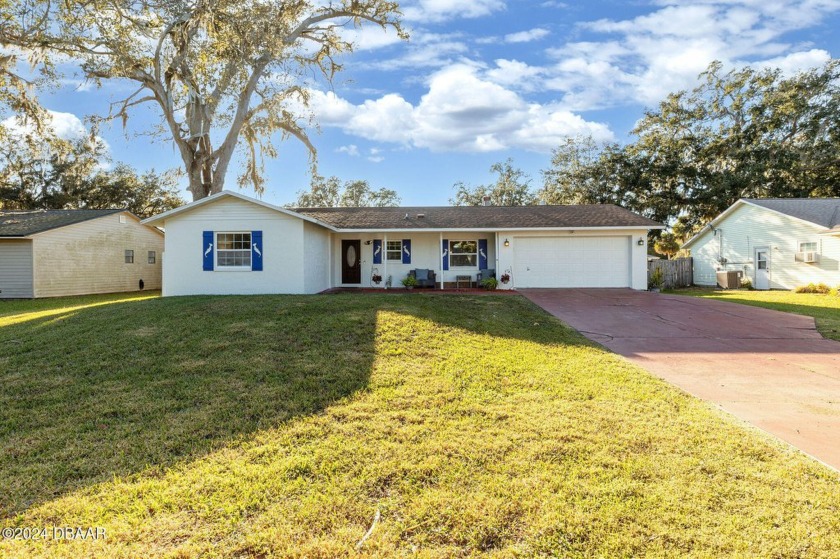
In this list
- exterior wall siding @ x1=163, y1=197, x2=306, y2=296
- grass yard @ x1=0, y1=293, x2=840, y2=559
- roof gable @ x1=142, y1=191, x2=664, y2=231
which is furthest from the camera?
roof gable @ x1=142, y1=191, x2=664, y2=231

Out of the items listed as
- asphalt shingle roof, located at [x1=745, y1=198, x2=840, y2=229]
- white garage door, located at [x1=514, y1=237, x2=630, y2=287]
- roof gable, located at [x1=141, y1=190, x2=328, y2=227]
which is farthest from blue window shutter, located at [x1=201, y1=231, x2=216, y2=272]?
asphalt shingle roof, located at [x1=745, y1=198, x2=840, y2=229]

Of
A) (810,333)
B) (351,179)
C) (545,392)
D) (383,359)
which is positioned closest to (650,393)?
(545,392)

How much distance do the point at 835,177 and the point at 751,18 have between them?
1891 cm

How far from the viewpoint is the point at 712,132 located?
25.7 m

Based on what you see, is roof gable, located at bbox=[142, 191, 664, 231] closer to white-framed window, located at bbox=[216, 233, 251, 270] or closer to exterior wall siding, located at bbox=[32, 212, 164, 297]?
white-framed window, located at bbox=[216, 233, 251, 270]

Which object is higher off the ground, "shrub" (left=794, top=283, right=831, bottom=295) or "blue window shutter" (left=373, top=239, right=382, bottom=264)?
"blue window shutter" (left=373, top=239, right=382, bottom=264)

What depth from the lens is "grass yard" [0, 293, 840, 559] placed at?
2174mm

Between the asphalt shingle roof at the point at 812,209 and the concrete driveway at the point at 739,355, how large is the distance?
32.2 feet

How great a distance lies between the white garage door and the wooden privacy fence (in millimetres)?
4466

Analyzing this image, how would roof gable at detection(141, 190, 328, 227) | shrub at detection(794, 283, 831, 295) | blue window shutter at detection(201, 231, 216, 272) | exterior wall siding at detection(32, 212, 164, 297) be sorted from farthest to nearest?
exterior wall siding at detection(32, 212, 164, 297), shrub at detection(794, 283, 831, 295), blue window shutter at detection(201, 231, 216, 272), roof gable at detection(141, 190, 328, 227)

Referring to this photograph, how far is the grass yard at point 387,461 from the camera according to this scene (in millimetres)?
2174

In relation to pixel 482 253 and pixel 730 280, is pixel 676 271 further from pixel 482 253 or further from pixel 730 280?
pixel 482 253

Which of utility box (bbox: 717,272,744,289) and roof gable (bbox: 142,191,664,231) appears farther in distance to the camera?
utility box (bbox: 717,272,744,289)

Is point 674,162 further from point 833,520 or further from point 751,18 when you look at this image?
point 833,520
